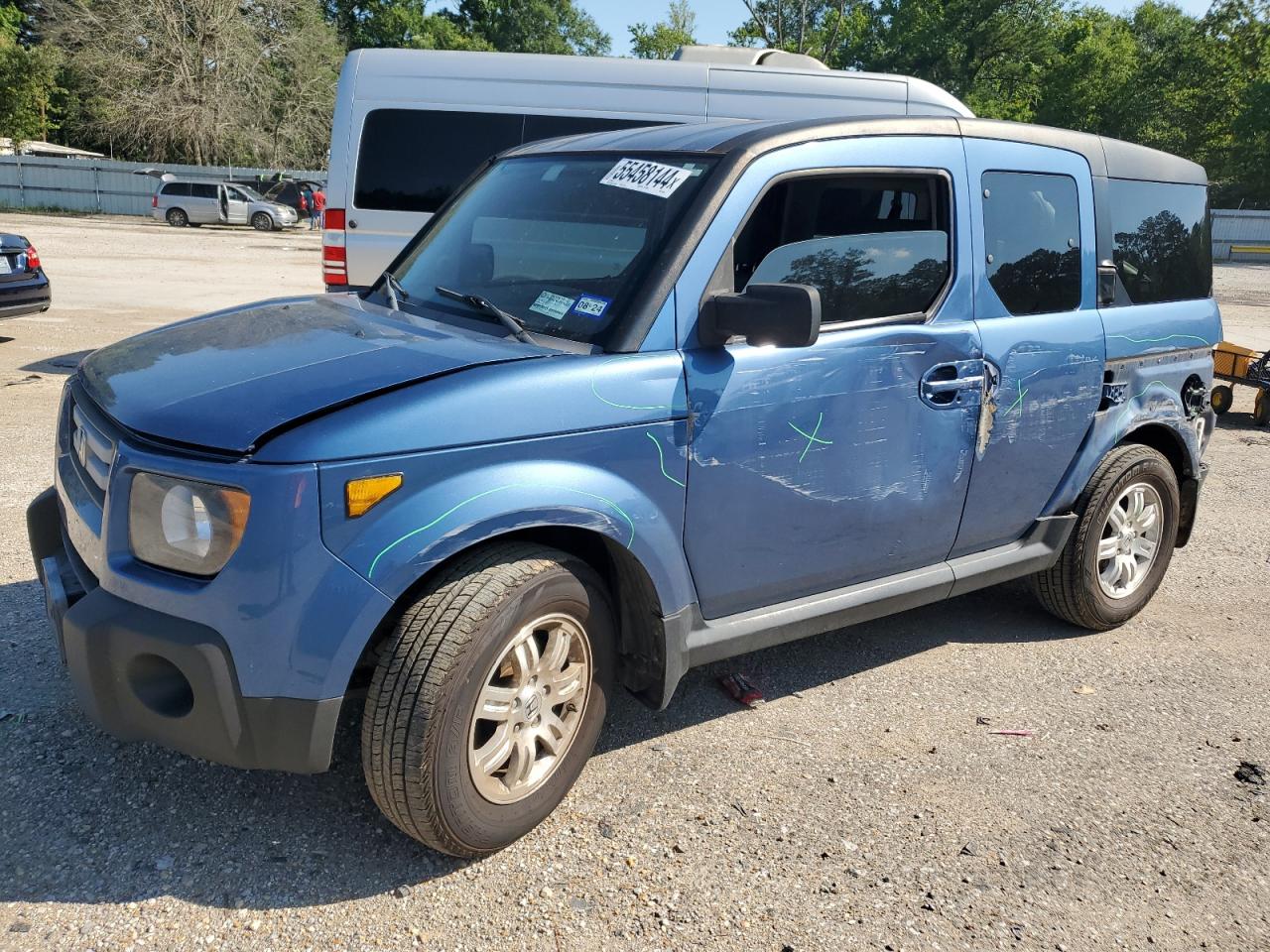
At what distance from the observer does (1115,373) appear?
4.24 metres

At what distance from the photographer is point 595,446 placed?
281cm

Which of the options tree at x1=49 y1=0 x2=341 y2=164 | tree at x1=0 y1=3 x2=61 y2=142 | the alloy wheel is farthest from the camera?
tree at x1=49 y1=0 x2=341 y2=164

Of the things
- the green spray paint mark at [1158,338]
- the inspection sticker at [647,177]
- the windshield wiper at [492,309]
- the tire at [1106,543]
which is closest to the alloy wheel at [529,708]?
the windshield wiper at [492,309]

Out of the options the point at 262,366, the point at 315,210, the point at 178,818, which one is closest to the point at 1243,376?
the point at 262,366

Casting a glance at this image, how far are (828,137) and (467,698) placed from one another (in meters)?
2.12

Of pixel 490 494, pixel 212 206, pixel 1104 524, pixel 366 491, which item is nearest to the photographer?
pixel 366 491

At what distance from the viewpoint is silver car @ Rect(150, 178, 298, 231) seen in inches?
1367

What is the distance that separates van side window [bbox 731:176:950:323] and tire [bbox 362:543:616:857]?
117cm

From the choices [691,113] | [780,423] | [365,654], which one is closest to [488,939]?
[365,654]

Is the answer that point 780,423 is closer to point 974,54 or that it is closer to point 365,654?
point 365,654

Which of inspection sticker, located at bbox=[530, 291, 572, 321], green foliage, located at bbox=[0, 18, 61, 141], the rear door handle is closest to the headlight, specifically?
inspection sticker, located at bbox=[530, 291, 572, 321]

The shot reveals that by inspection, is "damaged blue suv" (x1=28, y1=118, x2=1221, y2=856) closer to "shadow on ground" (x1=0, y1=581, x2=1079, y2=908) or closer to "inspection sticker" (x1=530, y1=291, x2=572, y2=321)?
"inspection sticker" (x1=530, y1=291, x2=572, y2=321)

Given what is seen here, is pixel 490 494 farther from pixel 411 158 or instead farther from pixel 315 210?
pixel 315 210

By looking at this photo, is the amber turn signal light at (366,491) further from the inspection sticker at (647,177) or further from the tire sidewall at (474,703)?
the inspection sticker at (647,177)
